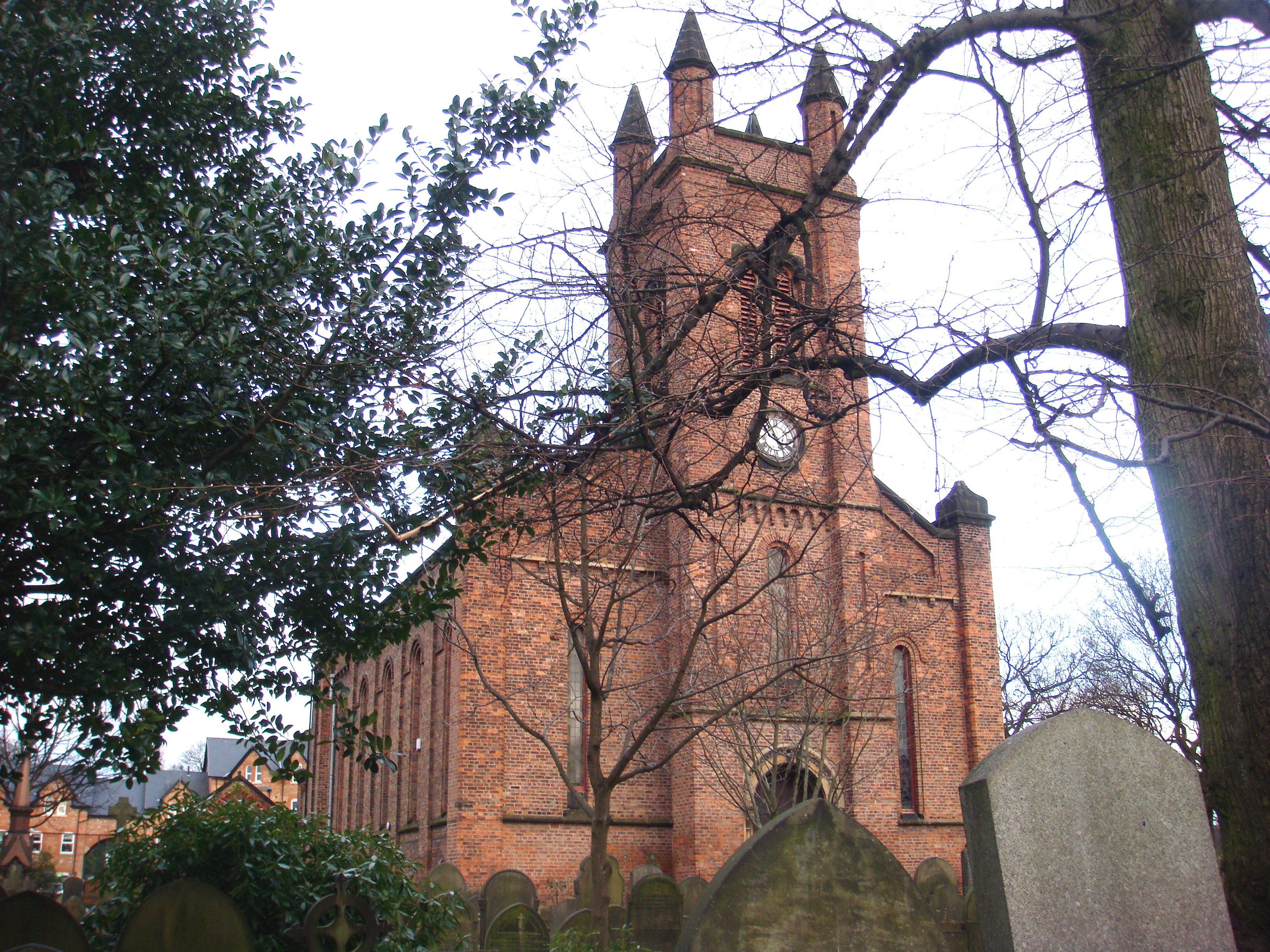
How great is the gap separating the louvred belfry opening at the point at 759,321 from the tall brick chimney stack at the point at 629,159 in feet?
2.66

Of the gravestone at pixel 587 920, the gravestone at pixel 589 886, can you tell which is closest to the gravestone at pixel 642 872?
the gravestone at pixel 589 886

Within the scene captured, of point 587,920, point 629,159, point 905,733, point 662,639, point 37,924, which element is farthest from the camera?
point 905,733

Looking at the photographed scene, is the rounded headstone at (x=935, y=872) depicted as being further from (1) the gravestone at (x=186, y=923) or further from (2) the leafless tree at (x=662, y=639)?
(1) the gravestone at (x=186, y=923)

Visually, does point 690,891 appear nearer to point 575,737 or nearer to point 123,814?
point 575,737

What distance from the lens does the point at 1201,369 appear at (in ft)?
16.9

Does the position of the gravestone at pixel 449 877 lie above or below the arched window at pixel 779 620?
below

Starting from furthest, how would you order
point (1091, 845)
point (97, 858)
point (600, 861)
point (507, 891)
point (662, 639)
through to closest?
point (507, 891)
point (662, 639)
point (97, 858)
point (600, 861)
point (1091, 845)

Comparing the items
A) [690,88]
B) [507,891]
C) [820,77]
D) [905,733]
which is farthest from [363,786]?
[820,77]

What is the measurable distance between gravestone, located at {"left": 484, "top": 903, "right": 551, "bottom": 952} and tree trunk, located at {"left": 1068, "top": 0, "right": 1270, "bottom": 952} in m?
8.86

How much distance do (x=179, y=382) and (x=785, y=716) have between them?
11.2 meters

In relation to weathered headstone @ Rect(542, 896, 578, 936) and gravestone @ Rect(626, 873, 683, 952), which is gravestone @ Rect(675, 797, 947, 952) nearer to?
weathered headstone @ Rect(542, 896, 578, 936)

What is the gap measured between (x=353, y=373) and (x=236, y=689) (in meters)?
2.07

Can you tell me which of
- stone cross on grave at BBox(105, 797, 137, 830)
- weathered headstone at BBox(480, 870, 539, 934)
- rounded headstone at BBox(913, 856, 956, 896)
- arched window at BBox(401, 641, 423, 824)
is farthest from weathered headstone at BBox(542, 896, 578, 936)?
arched window at BBox(401, 641, 423, 824)

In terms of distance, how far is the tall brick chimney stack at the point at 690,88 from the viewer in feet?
19.3
